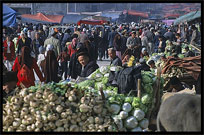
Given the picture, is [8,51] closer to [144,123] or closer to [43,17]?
[144,123]

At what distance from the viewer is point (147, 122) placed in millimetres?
7160

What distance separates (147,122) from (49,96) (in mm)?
1661

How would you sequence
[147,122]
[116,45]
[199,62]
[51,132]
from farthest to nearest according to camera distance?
[116,45]
[199,62]
[147,122]
[51,132]

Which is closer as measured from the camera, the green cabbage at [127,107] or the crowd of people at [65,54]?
the green cabbage at [127,107]

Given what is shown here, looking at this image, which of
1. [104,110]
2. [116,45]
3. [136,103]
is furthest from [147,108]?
[116,45]

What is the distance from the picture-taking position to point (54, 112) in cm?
677

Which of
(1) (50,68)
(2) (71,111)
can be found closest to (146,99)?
(2) (71,111)

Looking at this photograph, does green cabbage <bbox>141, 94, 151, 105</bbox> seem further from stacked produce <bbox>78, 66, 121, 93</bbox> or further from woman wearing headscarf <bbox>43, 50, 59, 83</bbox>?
woman wearing headscarf <bbox>43, 50, 59, 83</bbox>

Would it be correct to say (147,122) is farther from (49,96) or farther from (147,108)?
(49,96)

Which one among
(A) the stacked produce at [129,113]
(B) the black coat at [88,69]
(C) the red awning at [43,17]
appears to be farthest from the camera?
(C) the red awning at [43,17]

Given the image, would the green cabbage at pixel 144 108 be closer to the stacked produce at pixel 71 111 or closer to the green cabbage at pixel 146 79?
the stacked produce at pixel 71 111

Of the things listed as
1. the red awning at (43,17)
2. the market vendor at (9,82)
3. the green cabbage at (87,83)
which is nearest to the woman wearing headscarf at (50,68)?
the green cabbage at (87,83)

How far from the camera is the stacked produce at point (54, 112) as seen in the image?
6.68 meters

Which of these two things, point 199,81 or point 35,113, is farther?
point 199,81
